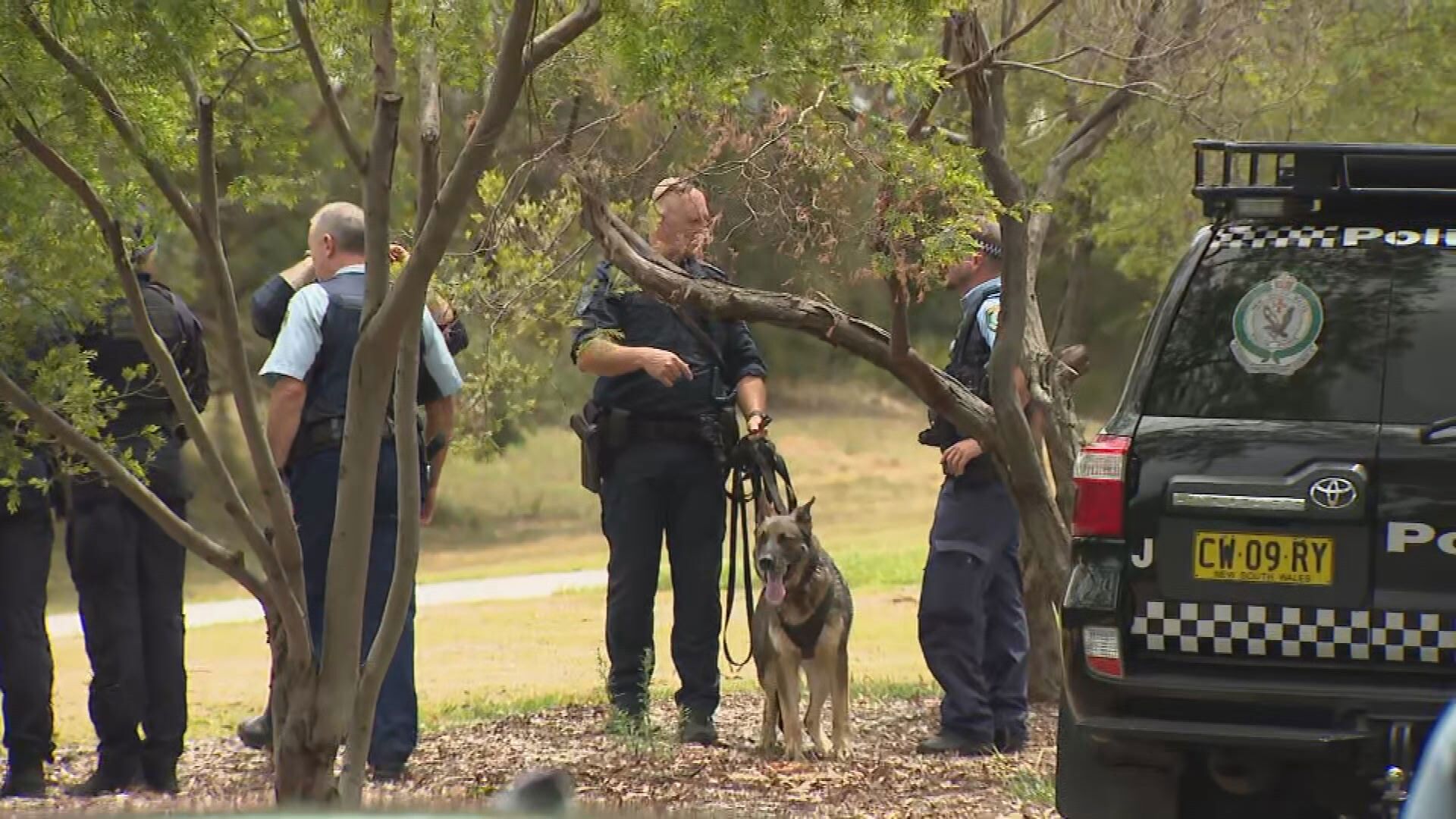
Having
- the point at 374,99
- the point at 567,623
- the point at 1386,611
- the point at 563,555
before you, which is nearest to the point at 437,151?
the point at 374,99

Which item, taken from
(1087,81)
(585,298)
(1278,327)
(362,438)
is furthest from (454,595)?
(1278,327)

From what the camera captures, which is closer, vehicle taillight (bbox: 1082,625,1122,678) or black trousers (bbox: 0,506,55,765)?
vehicle taillight (bbox: 1082,625,1122,678)

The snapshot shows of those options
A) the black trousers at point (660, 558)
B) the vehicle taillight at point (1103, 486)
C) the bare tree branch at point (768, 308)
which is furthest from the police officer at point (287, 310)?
the vehicle taillight at point (1103, 486)

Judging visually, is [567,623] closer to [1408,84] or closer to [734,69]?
[1408,84]

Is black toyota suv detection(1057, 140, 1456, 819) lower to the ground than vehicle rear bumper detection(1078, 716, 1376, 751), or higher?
higher

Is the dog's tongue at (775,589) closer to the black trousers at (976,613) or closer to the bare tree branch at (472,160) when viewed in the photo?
the black trousers at (976,613)

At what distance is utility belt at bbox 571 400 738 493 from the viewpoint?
9.02 metres

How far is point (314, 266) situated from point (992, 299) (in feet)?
8.71

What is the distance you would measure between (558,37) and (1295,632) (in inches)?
94.9

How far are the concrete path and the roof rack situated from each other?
536 inches

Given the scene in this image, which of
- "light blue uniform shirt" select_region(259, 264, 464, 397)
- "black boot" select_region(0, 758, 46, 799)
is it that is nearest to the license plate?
"light blue uniform shirt" select_region(259, 264, 464, 397)

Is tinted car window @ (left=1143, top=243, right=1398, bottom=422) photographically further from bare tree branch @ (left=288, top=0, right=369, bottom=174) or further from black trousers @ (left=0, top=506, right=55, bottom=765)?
black trousers @ (left=0, top=506, right=55, bottom=765)

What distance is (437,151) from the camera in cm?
643

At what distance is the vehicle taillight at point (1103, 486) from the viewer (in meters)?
5.62
